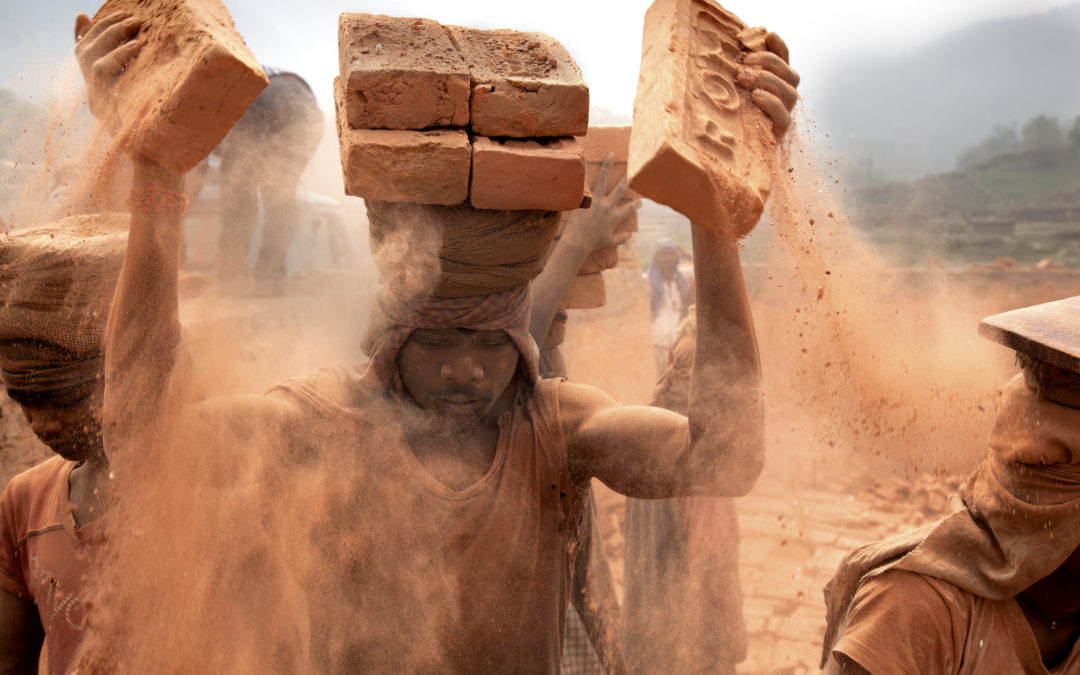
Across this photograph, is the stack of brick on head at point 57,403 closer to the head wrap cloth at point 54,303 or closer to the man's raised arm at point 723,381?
the head wrap cloth at point 54,303

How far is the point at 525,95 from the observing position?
1.67 metres

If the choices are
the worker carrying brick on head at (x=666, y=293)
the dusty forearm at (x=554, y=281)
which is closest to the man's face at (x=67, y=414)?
the dusty forearm at (x=554, y=281)

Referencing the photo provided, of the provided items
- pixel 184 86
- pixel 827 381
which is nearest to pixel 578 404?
pixel 827 381

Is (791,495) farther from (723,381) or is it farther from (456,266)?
(456,266)

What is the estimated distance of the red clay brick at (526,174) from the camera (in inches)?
64.0

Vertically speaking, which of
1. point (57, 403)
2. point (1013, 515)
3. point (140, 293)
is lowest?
point (1013, 515)

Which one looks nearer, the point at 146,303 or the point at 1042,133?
the point at 146,303

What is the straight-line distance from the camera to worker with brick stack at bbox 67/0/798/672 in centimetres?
163

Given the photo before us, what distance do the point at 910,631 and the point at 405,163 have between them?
5.20 ft

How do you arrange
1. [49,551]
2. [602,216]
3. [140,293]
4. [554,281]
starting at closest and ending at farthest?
1. [140,293]
2. [49,551]
3. [554,281]
4. [602,216]

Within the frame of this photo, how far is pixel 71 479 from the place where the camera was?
2.01m

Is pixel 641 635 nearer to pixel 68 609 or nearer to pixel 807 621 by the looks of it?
pixel 807 621

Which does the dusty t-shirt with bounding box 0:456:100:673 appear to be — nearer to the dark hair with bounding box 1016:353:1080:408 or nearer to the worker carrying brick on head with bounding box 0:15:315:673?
the worker carrying brick on head with bounding box 0:15:315:673

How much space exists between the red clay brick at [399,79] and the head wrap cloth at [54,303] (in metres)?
0.68
